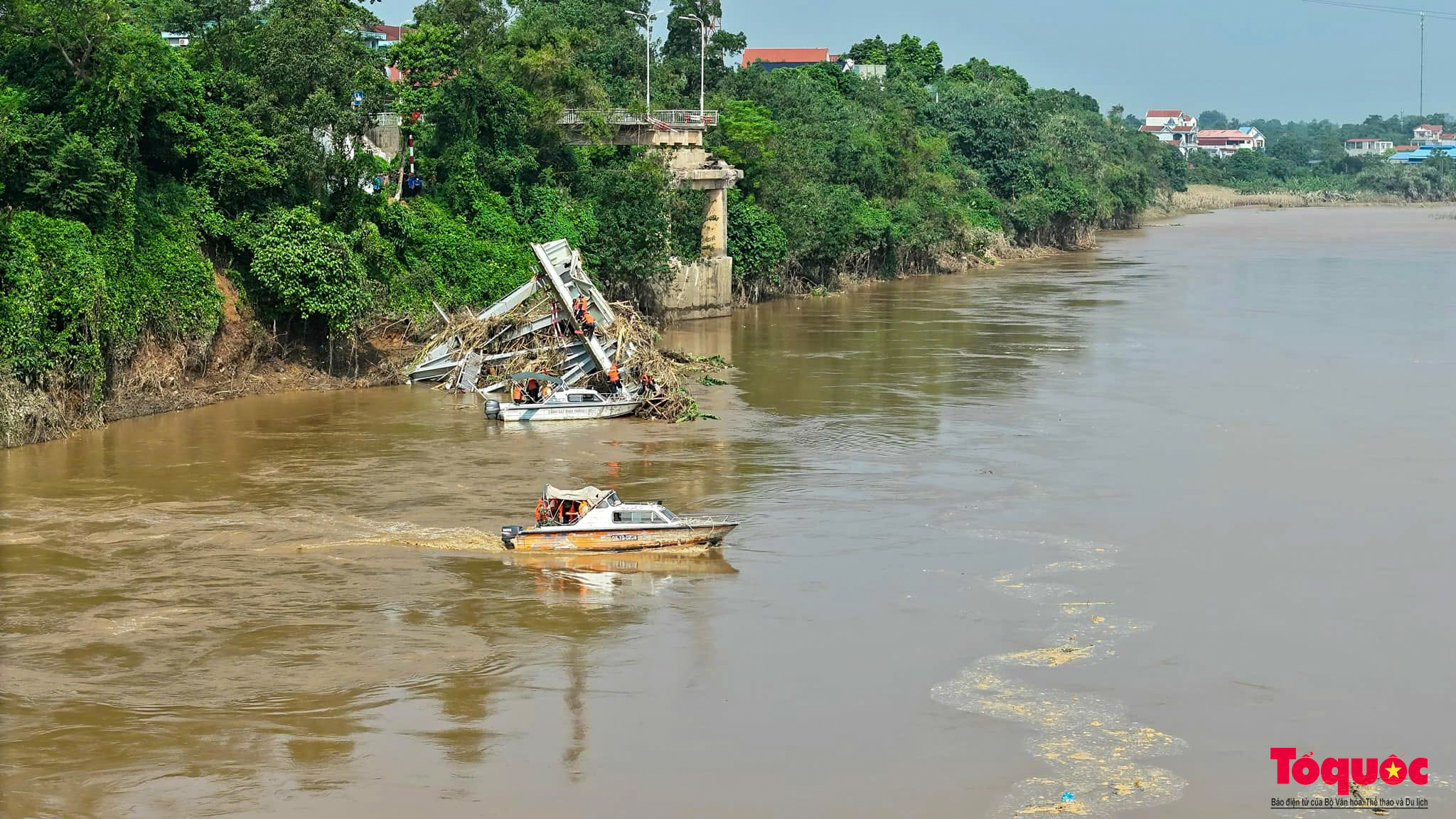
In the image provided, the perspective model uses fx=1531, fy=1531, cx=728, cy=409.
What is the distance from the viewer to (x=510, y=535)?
26875 millimetres

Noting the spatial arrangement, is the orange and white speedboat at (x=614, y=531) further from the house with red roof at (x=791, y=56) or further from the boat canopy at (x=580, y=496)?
the house with red roof at (x=791, y=56)

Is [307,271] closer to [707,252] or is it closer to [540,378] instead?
[540,378]

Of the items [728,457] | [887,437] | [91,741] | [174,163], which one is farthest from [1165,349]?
[91,741]

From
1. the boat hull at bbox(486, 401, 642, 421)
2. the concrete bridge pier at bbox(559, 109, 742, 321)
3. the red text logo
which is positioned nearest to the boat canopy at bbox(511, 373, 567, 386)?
the boat hull at bbox(486, 401, 642, 421)

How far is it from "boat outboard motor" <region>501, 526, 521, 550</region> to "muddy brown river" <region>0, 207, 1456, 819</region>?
331 mm

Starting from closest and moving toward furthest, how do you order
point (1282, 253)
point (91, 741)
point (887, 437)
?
point (91, 741), point (887, 437), point (1282, 253)

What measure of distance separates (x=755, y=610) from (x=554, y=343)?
64.7ft

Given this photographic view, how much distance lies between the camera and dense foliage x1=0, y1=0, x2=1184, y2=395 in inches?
1430

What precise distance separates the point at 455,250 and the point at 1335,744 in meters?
34.2

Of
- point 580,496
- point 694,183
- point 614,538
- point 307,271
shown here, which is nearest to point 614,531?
point 614,538

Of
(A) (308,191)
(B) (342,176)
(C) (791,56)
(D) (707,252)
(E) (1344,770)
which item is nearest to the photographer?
(E) (1344,770)

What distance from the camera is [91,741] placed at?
1881cm

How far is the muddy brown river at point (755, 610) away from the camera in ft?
60.1

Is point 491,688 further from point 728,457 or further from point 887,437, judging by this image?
point 887,437
